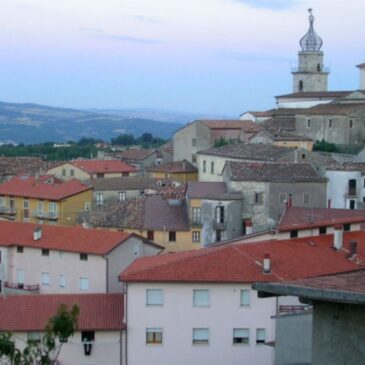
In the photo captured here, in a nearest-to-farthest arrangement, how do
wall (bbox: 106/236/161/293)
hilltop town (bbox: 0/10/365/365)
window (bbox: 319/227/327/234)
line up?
hilltop town (bbox: 0/10/365/365) → wall (bbox: 106/236/161/293) → window (bbox: 319/227/327/234)

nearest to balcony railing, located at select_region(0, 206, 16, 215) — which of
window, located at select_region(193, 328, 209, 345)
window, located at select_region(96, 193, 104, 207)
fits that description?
window, located at select_region(96, 193, 104, 207)

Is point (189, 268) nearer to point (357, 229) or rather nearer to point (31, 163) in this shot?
point (357, 229)

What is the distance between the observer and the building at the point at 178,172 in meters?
62.7

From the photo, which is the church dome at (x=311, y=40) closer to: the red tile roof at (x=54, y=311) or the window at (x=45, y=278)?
the window at (x=45, y=278)

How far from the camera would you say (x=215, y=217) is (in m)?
43.3

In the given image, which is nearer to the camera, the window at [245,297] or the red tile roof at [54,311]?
the red tile roof at [54,311]

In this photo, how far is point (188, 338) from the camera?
2848 centimetres

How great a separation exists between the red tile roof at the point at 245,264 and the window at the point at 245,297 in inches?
13.9

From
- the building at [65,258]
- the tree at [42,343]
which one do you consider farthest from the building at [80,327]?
the tree at [42,343]

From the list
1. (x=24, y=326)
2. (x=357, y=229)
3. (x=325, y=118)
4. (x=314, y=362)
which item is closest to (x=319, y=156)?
(x=325, y=118)

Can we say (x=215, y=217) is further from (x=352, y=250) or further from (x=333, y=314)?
(x=333, y=314)

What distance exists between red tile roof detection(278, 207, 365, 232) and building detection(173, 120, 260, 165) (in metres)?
23.0

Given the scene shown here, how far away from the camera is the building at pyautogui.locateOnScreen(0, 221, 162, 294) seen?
37562 mm

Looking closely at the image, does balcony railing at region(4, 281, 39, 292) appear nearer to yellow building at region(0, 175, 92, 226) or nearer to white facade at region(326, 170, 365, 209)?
yellow building at region(0, 175, 92, 226)
